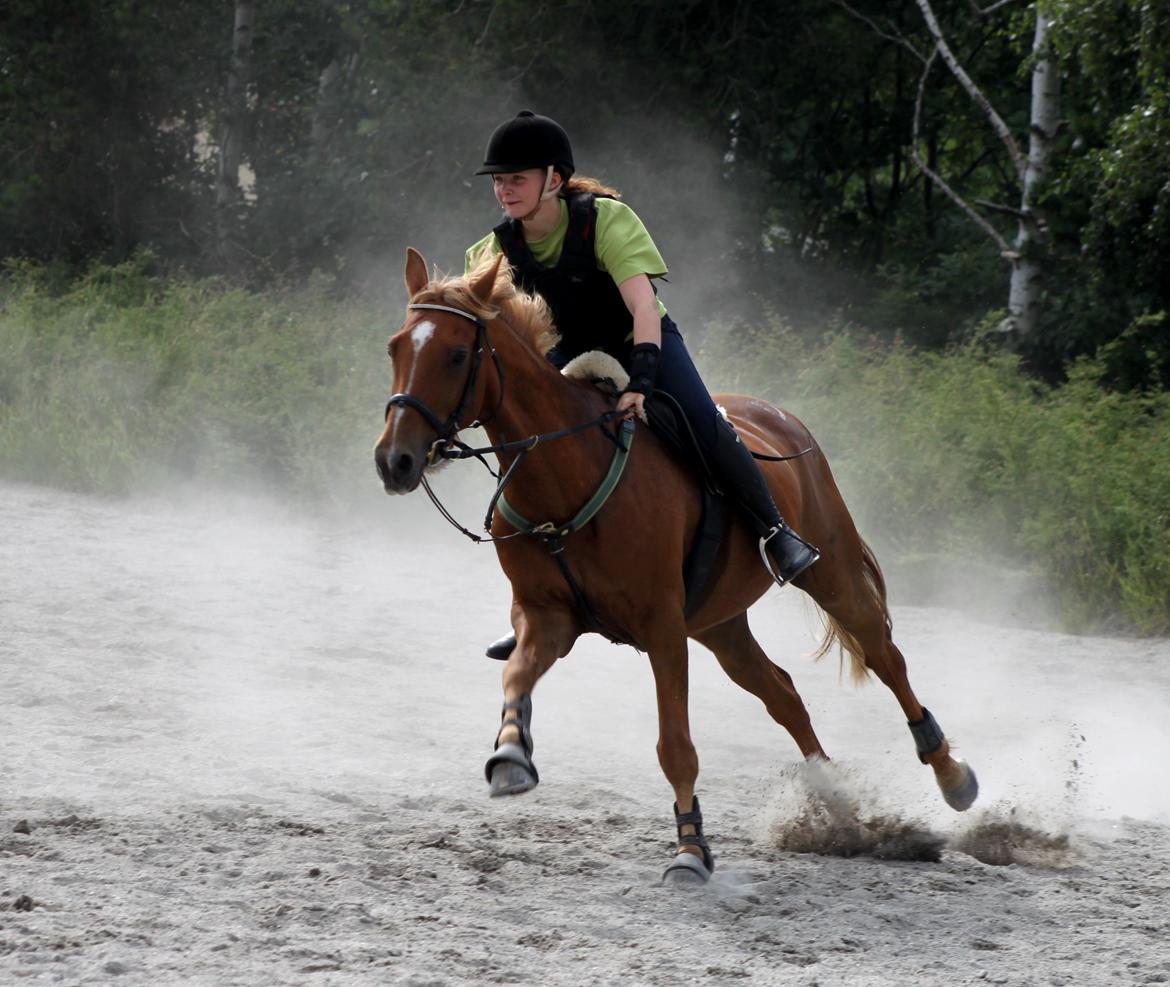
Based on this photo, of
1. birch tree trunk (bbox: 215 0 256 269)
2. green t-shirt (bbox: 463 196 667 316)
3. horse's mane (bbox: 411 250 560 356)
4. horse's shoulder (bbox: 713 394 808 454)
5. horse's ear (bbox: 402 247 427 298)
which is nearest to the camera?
horse's mane (bbox: 411 250 560 356)

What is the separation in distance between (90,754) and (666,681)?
2.82 metres

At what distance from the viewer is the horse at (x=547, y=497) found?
460cm

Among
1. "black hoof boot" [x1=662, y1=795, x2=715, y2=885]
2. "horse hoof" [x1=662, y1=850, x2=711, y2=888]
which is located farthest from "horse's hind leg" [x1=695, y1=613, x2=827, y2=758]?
"horse hoof" [x1=662, y1=850, x2=711, y2=888]

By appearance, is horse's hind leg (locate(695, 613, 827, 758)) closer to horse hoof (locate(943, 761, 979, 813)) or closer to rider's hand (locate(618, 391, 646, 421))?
horse hoof (locate(943, 761, 979, 813))

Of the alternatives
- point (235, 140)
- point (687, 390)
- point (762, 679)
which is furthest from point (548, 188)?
point (235, 140)

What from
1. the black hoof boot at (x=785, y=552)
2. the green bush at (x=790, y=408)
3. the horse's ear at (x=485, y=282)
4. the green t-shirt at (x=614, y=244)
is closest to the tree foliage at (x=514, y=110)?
the green bush at (x=790, y=408)

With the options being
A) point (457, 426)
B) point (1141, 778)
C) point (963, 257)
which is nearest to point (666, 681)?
point (457, 426)

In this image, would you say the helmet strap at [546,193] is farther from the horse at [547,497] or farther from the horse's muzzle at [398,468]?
the horse's muzzle at [398,468]

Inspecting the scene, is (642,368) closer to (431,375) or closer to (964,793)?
(431,375)

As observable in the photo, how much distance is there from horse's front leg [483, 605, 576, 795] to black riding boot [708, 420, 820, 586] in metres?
0.85

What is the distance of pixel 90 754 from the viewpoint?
6.48m

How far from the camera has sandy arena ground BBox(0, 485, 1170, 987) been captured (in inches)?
169

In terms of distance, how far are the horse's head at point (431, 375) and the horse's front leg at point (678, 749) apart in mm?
1039

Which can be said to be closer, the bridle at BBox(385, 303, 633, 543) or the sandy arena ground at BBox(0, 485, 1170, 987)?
the sandy arena ground at BBox(0, 485, 1170, 987)
